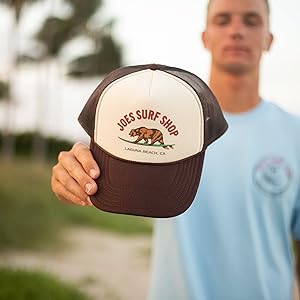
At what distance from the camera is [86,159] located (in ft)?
1.79

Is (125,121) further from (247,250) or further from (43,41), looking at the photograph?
(43,41)

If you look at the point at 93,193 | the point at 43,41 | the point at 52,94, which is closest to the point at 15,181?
the point at 52,94

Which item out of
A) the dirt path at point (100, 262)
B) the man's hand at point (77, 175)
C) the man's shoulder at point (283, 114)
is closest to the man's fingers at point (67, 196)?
the man's hand at point (77, 175)

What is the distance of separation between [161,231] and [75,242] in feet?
3.86

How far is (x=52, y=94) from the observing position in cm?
185

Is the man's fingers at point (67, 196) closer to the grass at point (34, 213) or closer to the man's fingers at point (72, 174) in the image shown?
the man's fingers at point (72, 174)

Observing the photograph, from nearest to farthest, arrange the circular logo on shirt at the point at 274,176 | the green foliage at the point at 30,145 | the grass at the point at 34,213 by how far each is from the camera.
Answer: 1. the circular logo on shirt at the point at 274,176
2. the green foliage at the point at 30,145
3. the grass at the point at 34,213

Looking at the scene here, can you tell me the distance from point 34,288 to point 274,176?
4.13ft

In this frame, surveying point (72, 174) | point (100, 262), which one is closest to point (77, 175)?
point (72, 174)

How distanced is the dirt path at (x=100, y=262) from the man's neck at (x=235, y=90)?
45.6 inches

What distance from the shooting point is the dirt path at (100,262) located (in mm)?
1828

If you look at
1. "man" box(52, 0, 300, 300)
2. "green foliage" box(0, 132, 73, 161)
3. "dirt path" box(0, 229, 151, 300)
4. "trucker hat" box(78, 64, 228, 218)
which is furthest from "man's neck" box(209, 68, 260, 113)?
"dirt path" box(0, 229, 151, 300)

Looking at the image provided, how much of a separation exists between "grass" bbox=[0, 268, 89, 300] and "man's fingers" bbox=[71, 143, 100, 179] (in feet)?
4.38

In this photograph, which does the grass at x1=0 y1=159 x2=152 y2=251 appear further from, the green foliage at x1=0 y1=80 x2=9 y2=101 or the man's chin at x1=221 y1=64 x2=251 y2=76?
the man's chin at x1=221 y1=64 x2=251 y2=76
